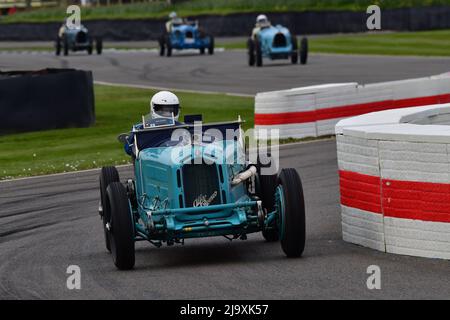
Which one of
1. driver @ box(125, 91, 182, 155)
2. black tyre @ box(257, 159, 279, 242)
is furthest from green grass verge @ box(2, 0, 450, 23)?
black tyre @ box(257, 159, 279, 242)

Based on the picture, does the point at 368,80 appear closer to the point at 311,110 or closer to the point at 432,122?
the point at 311,110

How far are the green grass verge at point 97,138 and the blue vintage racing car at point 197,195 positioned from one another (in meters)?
7.36

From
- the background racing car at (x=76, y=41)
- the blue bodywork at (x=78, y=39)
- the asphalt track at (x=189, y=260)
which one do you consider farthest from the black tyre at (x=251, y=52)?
the asphalt track at (x=189, y=260)

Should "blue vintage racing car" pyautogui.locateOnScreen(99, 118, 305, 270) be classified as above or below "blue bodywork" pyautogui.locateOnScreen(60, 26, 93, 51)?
above

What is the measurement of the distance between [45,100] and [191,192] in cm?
1323

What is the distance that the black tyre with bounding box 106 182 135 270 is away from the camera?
33.9ft

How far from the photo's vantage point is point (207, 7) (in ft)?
227

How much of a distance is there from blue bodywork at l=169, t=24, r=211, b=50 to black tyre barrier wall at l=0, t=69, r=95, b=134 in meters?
23.3

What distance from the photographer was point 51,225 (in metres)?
A: 13.3

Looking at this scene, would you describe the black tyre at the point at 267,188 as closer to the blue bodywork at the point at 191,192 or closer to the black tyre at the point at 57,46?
the blue bodywork at the point at 191,192

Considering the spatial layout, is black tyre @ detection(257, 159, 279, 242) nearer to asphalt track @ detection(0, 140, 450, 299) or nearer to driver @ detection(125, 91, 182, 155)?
asphalt track @ detection(0, 140, 450, 299)

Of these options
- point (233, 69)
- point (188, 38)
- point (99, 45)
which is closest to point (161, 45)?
point (188, 38)

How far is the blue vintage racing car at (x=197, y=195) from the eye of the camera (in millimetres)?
10430
